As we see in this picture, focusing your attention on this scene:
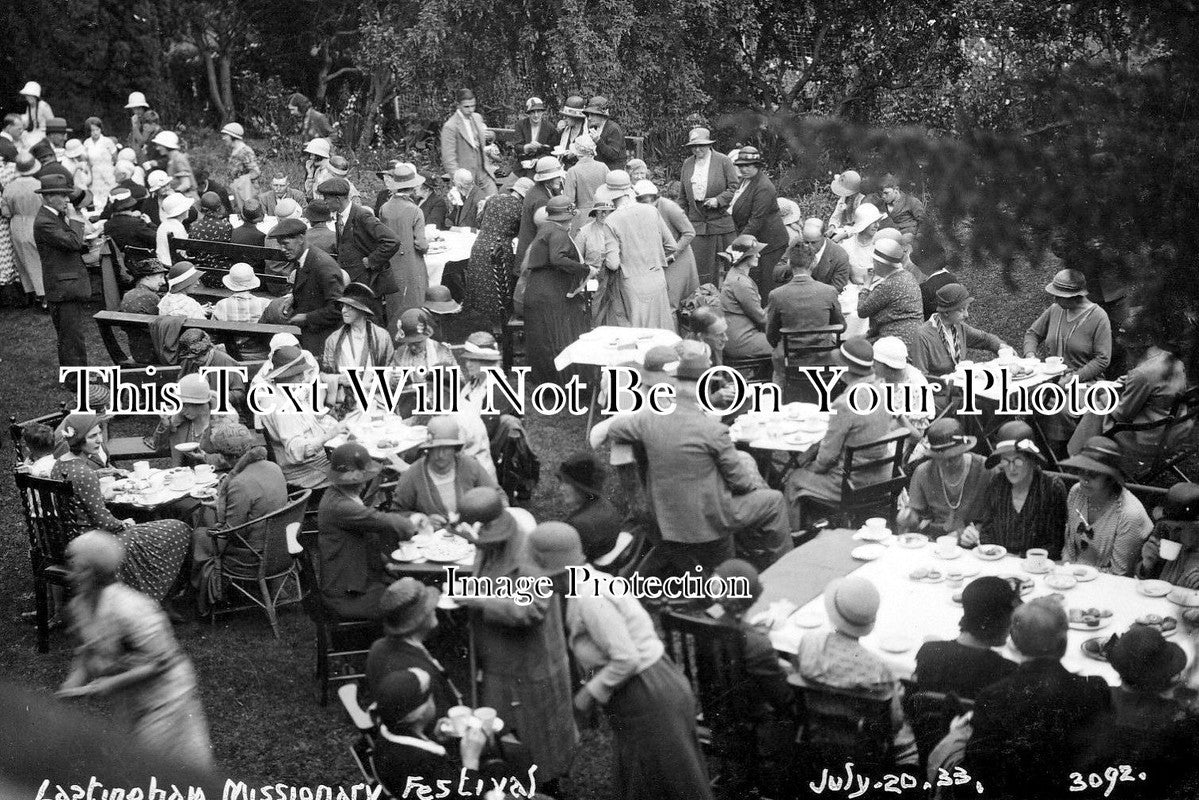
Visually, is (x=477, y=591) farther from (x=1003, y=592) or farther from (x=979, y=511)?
(x=979, y=511)

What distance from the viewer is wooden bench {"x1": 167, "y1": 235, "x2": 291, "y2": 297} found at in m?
11.3

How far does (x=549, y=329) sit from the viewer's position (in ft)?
33.1

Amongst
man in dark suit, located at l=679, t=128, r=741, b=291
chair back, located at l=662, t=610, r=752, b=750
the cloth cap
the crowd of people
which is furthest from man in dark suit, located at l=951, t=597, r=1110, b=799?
man in dark suit, located at l=679, t=128, r=741, b=291

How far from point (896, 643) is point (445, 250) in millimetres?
7955

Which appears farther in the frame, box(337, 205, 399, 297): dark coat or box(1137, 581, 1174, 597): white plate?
box(337, 205, 399, 297): dark coat

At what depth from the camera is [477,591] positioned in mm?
5305

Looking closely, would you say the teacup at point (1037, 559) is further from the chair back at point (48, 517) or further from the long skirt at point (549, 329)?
the chair back at point (48, 517)

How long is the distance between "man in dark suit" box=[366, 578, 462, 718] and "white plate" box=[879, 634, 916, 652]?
5.93 feet

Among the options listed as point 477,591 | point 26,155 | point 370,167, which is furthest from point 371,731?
point 370,167

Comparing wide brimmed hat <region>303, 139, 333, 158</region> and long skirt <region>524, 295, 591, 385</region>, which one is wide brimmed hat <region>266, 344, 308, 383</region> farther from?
wide brimmed hat <region>303, 139, 333, 158</region>

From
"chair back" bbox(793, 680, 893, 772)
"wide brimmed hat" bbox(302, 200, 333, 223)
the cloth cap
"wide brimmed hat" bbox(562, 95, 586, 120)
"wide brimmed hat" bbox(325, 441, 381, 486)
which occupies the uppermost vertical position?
"wide brimmed hat" bbox(562, 95, 586, 120)

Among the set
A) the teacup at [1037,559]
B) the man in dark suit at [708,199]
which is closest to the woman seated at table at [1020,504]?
the teacup at [1037,559]

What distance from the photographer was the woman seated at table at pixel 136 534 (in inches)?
272

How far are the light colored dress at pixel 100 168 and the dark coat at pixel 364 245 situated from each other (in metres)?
7.07
